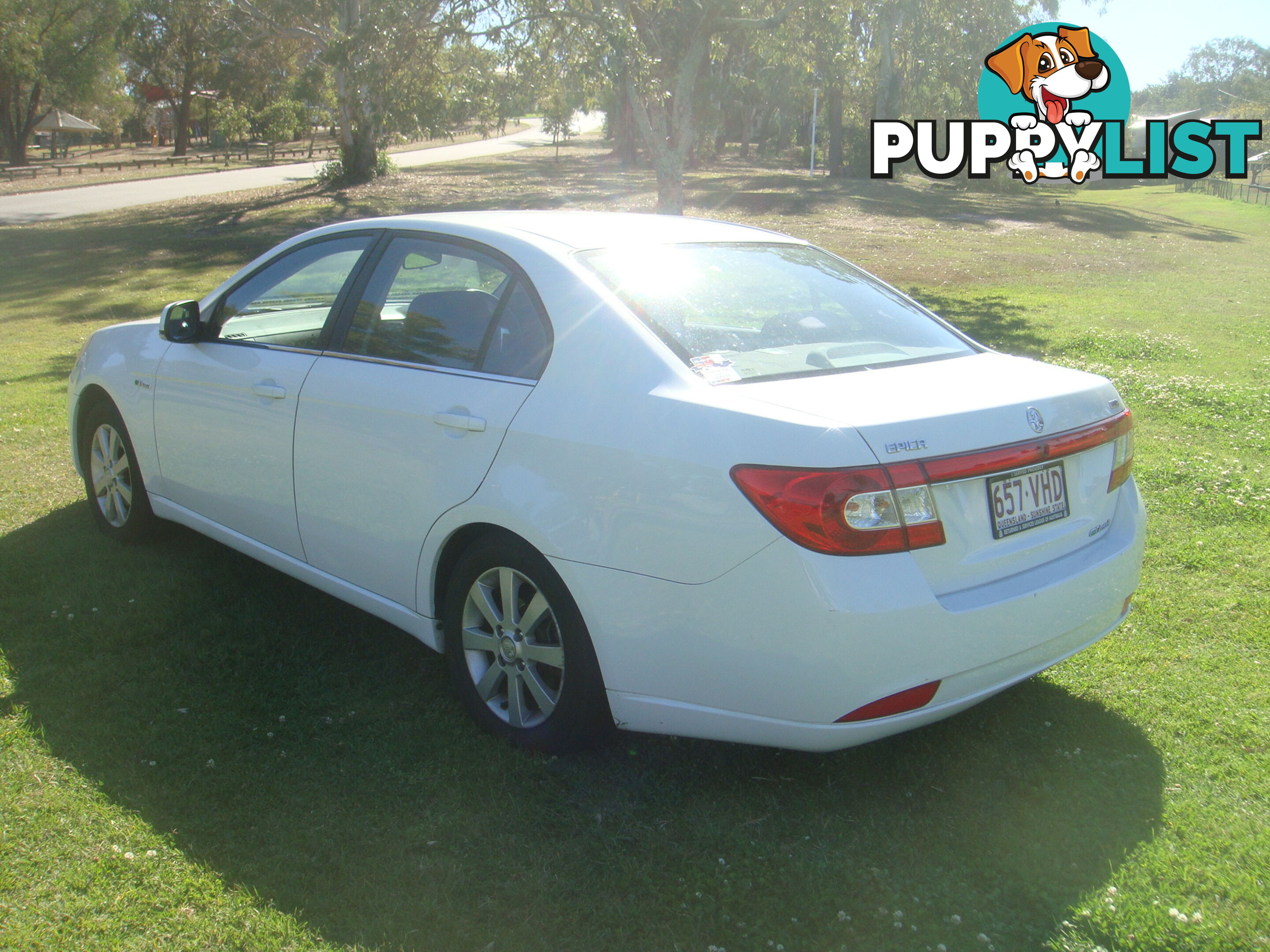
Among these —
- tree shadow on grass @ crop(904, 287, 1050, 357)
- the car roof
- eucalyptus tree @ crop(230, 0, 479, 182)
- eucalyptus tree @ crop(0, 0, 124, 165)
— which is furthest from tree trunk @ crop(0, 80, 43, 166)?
the car roof

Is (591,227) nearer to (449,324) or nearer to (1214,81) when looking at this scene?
(449,324)

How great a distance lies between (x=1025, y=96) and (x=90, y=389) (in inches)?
1247

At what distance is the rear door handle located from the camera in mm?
3432

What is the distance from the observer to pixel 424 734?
147 inches

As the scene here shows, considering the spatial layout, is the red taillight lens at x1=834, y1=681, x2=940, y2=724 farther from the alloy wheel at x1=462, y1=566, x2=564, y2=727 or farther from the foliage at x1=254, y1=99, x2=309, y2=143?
the foliage at x1=254, y1=99, x2=309, y2=143

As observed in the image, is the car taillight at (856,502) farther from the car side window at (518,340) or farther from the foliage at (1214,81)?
the foliage at (1214,81)

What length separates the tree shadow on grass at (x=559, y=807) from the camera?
281 centimetres

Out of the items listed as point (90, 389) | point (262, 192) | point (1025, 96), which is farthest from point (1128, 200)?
point (90, 389)

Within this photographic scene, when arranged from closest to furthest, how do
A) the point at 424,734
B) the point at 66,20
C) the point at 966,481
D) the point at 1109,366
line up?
1. the point at 966,481
2. the point at 424,734
3. the point at 1109,366
4. the point at 66,20

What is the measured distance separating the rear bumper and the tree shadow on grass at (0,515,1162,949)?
0.36 metres

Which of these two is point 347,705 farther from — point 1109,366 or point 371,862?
point 1109,366

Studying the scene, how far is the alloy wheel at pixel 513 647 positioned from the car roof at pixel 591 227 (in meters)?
1.17

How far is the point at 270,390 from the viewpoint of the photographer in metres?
4.22

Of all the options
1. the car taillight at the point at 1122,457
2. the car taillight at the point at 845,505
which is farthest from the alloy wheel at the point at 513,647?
the car taillight at the point at 1122,457
